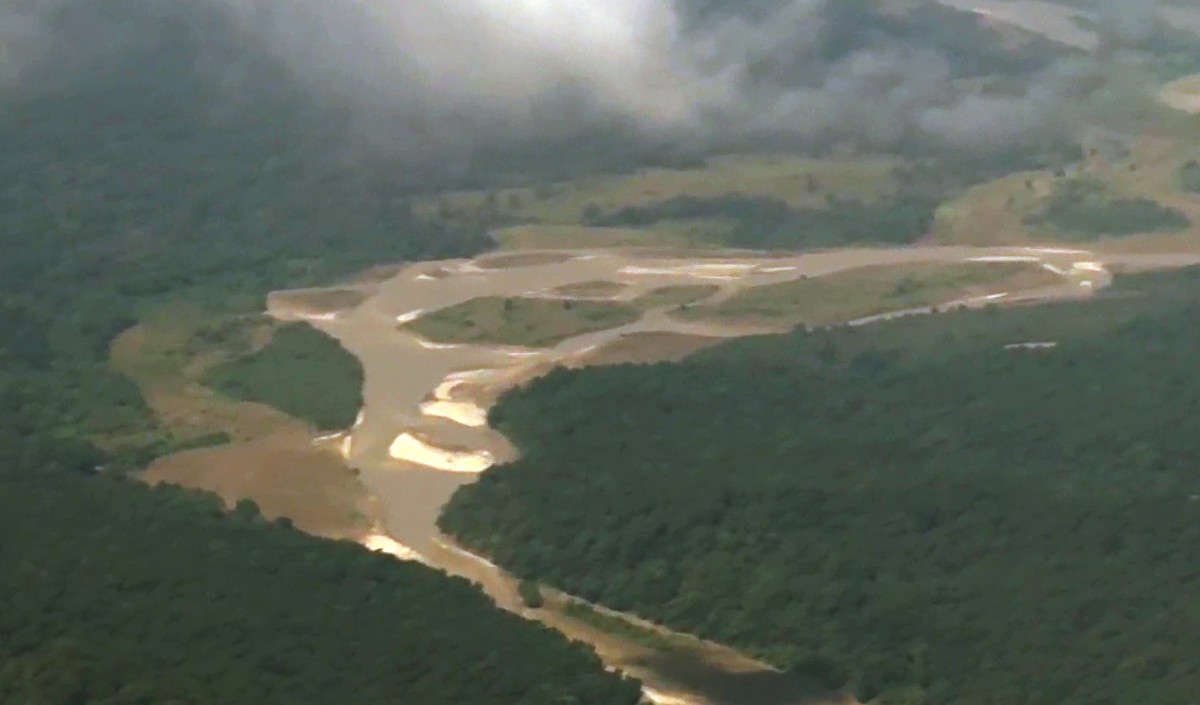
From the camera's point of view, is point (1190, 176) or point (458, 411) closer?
point (458, 411)

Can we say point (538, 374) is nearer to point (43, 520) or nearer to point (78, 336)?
point (78, 336)

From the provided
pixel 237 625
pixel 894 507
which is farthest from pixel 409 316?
pixel 237 625

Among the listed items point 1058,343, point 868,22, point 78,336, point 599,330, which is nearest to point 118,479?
point 78,336

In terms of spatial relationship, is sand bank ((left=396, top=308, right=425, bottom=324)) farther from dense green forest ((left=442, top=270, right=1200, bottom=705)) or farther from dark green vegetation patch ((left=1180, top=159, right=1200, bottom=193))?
dark green vegetation patch ((left=1180, top=159, right=1200, bottom=193))

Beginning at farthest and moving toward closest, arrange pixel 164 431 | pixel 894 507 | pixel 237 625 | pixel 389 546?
pixel 164 431, pixel 389 546, pixel 894 507, pixel 237 625

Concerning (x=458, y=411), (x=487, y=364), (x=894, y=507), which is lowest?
(x=894, y=507)

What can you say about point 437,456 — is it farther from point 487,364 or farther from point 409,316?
point 409,316
